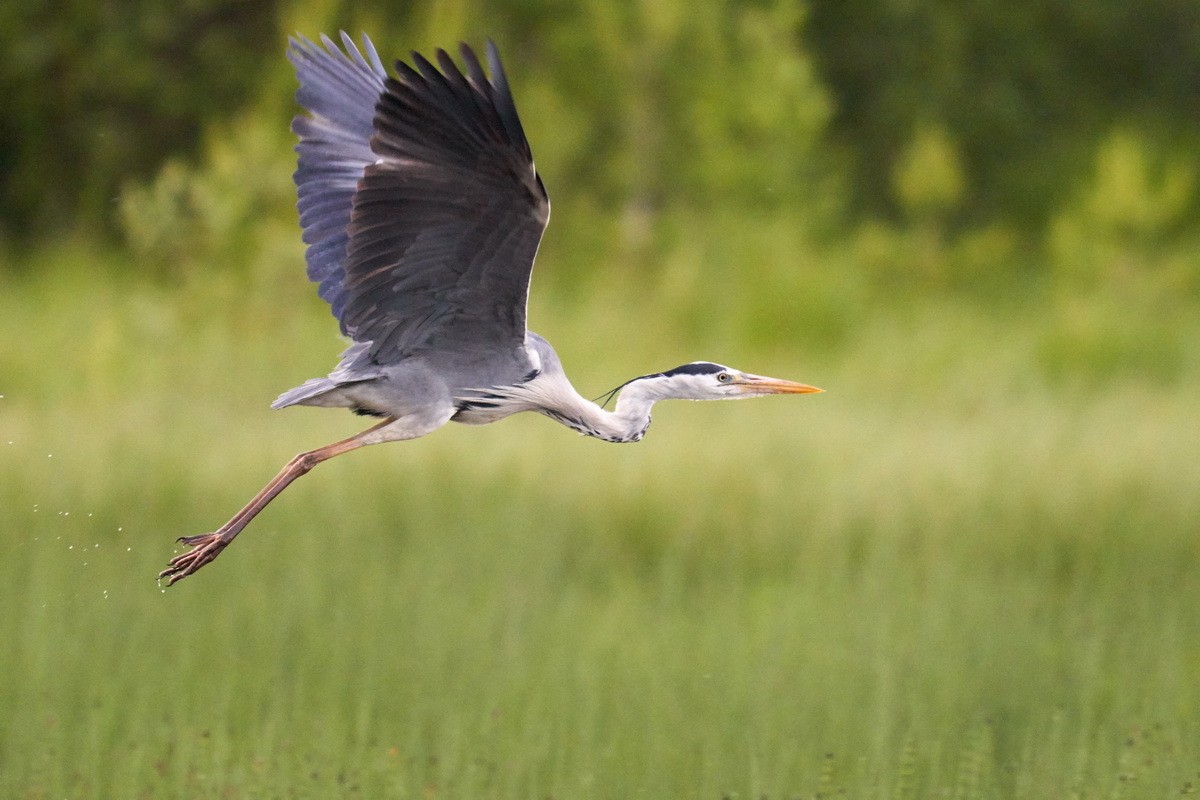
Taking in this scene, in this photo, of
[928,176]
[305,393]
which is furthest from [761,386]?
[928,176]

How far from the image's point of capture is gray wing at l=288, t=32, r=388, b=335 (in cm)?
464

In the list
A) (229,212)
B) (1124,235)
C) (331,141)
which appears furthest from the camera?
(1124,235)

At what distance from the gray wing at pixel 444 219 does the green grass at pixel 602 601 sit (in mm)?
1357

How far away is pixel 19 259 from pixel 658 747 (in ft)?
35.1

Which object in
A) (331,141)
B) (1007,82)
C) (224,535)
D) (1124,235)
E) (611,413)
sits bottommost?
(224,535)

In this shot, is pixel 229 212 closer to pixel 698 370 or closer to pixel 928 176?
pixel 928 176

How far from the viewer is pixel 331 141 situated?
468cm

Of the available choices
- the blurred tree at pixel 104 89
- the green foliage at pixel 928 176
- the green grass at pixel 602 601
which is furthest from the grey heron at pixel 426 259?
the blurred tree at pixel 104 89

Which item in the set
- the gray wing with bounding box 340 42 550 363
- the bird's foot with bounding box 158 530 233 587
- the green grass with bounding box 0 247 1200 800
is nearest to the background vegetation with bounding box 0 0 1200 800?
the green grass with bounding box 0 247 1200 800

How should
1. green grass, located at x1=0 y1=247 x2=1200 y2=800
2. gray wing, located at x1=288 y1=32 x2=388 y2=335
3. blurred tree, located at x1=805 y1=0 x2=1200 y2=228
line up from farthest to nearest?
1. blurred tree, located at x1=805 y1=0 x2=1200 y2=228
2. green grass, located at x1=0 y1=247 x2=1200 y2=800
3. gray wing, located at x1=288 y1=32 x2=388 y2=335

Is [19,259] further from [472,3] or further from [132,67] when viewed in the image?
[472,3]

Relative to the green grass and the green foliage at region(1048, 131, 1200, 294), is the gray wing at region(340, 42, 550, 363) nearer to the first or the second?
the green grass

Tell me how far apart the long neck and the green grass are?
111 centimetres

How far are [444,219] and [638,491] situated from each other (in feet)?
10.7
